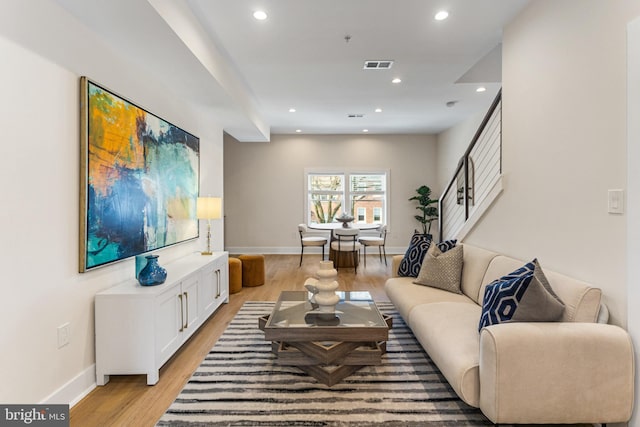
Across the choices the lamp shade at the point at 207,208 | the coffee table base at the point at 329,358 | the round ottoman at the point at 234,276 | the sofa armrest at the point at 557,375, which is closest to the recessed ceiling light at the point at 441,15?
the sofa armrest at the point at 557,375

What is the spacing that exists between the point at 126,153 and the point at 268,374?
199cm

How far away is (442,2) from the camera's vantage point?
9.00 ft

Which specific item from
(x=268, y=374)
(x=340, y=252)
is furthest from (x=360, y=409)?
(x=340, y=252)

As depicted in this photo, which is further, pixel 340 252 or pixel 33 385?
pixel 340 252

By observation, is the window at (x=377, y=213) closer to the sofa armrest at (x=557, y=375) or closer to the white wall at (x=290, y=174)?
the white wall at (x=290, y=174)

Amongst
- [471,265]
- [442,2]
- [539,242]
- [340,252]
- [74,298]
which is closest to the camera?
[74,298]

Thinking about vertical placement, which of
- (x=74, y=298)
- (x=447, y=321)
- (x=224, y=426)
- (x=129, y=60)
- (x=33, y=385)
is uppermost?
(x=129, y=60)

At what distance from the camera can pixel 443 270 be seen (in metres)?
3.27

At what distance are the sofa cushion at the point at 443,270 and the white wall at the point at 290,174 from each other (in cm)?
493

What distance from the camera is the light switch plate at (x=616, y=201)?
184 centimetres

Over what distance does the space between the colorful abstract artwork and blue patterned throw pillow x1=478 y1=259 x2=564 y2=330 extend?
2.56m

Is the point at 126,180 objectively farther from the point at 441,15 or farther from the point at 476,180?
the point at 476,180

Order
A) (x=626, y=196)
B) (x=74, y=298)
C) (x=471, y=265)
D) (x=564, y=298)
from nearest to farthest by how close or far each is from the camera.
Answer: (x=626, y=196), (x=564, y=298), (x=74, y=298), (x=471, y=265)

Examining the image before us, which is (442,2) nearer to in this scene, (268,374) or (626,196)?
(626,196)
